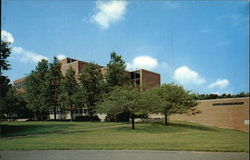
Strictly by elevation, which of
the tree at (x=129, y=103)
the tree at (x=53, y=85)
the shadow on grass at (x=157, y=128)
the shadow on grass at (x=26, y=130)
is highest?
the tree at (x=53, y=85)

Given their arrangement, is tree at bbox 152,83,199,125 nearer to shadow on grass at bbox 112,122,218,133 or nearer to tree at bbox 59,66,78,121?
shadow on grass at bbox 112,122,218,133

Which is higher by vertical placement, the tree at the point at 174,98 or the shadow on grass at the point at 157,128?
the tree at the point at 174,98

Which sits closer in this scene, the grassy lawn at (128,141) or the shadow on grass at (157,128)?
the grassy lawn at (128,141)

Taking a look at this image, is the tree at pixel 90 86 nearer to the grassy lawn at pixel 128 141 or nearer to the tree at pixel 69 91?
the tree at pixel 69 91

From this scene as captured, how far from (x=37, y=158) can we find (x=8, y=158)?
3.45ft

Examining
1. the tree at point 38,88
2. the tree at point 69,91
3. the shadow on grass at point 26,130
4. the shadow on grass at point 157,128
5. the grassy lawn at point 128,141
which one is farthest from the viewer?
the tree at point 38,88

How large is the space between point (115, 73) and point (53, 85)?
13.2 metres

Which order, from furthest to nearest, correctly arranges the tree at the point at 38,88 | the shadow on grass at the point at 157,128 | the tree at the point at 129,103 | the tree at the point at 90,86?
1. the tree at the point at 38,88
2. the tree at the point at 90,86
3. the shadow on grass at the point at 157,128
4. the tree at the point at 129,103

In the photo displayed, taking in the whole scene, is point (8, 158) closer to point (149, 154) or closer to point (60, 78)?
point (149, 154)

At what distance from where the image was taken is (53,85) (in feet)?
142

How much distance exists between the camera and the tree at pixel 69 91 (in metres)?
39.3

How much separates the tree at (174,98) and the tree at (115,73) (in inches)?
282

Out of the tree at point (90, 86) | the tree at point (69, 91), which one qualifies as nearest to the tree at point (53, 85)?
the tree at point (69, 91)

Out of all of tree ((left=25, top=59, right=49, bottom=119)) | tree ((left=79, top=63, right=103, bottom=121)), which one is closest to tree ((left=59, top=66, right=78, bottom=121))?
tree ((left=79, top=63, right=103, bottom=121))
